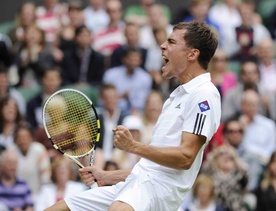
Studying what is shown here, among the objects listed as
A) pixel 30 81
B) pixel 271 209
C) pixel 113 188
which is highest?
pixel 113 188

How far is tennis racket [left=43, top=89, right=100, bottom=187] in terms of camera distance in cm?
698

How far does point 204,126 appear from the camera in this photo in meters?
6.43

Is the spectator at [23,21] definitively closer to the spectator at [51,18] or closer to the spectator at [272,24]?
the spectator at [51,18]

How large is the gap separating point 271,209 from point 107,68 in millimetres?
3612

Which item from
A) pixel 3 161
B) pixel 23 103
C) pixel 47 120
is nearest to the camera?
pixel 47 120

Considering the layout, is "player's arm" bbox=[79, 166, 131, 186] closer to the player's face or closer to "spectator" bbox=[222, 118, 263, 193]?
the player's face

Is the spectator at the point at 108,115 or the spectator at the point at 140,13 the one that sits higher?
the spectator at the point at 108,115

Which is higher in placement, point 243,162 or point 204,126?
point 204,126

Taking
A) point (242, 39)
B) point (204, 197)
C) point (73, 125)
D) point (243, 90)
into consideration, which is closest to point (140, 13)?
point (242, 39)

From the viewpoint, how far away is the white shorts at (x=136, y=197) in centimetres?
653

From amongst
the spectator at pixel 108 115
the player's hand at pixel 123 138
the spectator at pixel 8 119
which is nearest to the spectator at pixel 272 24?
the spectator at pixel 108 115

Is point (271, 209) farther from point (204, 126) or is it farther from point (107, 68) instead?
point (204, 126)

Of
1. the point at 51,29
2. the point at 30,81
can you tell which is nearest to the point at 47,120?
the point at 30,81

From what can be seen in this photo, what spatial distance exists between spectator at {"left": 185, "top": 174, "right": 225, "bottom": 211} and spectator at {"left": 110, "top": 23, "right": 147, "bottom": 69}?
3.07 meters
